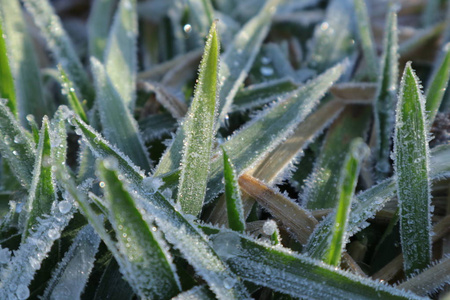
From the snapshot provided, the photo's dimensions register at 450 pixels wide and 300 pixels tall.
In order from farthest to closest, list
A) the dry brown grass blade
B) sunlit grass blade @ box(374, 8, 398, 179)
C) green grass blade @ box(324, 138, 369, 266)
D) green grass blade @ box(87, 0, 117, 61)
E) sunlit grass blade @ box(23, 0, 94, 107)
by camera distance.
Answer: green grass blade @ box(87, 0, 117, 61)
sunlit grass blade @ box(23, 0, 94, 107)
sunlit grass blade @ box(374, 8, 398, 179)
the dry brown grass blade
green grass blade @ box(324, 138, 369, 266)

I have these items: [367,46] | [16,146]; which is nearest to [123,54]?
[16,146]

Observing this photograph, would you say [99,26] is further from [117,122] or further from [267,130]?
[267,130]

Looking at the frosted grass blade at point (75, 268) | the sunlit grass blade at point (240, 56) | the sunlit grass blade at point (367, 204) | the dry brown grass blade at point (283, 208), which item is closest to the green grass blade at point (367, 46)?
the sunlit grass blade at point (240, 56)

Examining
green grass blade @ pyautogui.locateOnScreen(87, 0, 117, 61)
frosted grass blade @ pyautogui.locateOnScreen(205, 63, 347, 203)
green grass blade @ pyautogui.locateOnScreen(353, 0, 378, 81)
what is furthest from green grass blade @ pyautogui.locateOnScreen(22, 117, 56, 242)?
green grass blade @ pyautogui.locateOnScreen(353, 0, 378, 81)

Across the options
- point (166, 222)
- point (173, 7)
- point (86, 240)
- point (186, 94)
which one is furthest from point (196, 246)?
point (173, 7)

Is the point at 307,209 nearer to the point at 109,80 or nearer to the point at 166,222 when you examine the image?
the point at 166,222

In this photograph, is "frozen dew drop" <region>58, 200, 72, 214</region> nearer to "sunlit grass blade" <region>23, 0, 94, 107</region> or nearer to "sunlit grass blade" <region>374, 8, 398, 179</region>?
"sunlit grass blade" <region>23, 0, 94, 107</region>

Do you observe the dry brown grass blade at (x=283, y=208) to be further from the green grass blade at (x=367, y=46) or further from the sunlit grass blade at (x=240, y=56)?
the green grass blade at (x=367, y=46)
